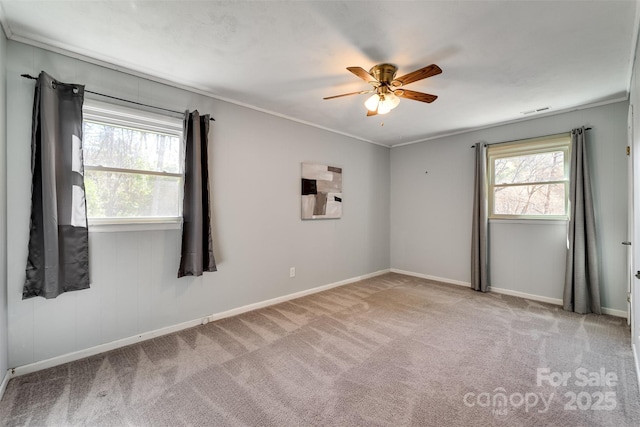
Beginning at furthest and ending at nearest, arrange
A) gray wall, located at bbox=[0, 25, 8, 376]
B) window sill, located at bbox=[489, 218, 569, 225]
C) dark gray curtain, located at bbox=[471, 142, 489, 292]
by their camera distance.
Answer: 1. dark gray curtain, located at bbox=[471, 142, 489, 292]
2. window sill, located at bbox=[489, 218, 569, 225]
3. gray wall, located at bbox=[0, 25, 8, 376]

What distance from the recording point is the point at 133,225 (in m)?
2.56

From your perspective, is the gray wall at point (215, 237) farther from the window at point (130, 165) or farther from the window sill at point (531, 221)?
the window sill at point (531, 221)

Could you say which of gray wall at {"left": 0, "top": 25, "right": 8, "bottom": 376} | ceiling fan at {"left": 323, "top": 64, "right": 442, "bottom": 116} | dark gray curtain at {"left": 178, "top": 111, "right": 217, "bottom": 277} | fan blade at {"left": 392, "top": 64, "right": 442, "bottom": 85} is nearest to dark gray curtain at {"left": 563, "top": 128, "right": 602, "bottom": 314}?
ceiling fan at {"left": 323, "top": 64, "right": 442, "bottom": 116}

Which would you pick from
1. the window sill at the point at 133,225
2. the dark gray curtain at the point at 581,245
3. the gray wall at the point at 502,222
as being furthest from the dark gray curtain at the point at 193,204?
the dark gray curtain at the point at 581,245

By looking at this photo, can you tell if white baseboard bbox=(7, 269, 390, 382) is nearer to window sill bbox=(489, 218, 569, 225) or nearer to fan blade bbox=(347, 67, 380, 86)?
fan blade bbox=(347, 67, 380, 86)

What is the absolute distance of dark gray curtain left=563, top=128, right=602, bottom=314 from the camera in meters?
3.29

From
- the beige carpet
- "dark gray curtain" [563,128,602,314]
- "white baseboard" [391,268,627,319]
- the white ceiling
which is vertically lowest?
the beige carpet

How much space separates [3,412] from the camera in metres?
1.72

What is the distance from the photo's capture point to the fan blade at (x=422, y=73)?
2.08 metres

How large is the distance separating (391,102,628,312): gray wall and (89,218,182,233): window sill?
155 inches

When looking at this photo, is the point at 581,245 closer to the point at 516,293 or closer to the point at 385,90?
the point at 516,293

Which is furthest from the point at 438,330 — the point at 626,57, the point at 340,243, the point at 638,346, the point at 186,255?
the point at 626,57

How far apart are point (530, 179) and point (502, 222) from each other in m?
0.69

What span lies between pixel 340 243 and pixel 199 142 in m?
2.63
